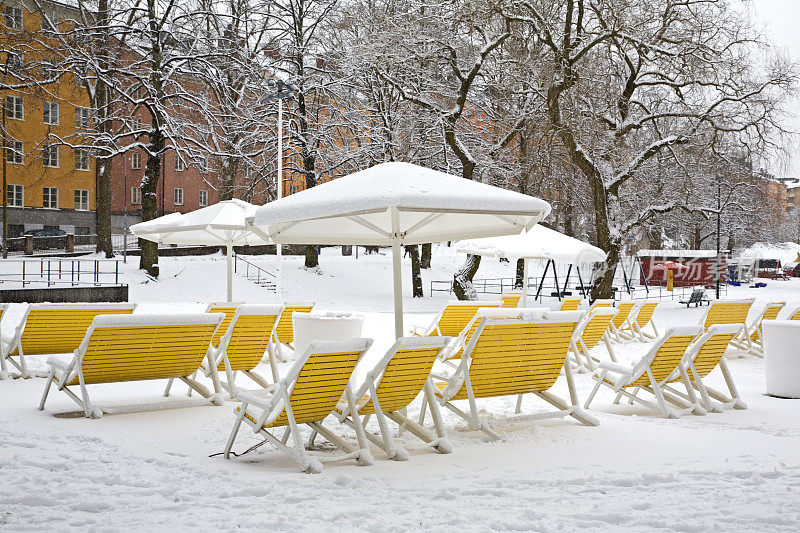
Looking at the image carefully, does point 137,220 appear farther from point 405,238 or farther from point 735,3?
point 405,238

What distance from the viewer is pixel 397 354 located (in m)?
5.85

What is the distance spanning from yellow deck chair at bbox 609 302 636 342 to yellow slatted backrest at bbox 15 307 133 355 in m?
8.44

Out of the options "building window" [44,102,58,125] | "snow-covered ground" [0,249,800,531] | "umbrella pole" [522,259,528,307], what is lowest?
"snow-covered ground" [0,249,800,531]

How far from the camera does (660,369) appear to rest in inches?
316

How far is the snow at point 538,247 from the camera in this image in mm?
16703

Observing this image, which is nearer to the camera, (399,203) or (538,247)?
(399,203)

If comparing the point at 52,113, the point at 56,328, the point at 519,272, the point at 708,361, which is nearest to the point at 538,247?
the point at 708,361

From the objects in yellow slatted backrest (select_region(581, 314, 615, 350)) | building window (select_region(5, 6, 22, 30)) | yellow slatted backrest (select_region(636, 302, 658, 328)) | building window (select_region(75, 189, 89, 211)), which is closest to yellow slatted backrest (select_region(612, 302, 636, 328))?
yellow slatted backrest (select_region(636, 302, 658, 328))

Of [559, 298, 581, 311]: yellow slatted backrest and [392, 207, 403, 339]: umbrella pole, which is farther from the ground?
[392, 207, 403, 339]: umbrella pole

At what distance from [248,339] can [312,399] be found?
135 inches

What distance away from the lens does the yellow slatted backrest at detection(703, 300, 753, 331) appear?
43.5 feet

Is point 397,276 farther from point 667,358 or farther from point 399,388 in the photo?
point 667,358

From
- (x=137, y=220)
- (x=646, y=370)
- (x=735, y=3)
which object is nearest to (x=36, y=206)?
(x=137, y=220)

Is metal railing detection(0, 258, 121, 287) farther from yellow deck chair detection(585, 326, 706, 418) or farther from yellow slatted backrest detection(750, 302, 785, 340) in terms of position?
yellow deck chair detection(585, 326, 706, 418)
